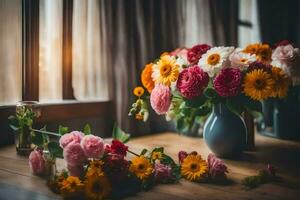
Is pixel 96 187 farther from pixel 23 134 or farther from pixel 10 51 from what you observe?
pixel 10 51

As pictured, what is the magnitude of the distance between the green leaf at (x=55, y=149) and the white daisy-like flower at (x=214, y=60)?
0.50 m

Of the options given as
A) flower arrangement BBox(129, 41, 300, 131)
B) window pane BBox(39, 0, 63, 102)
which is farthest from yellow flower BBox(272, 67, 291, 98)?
window pane BBox(39, 0, 63, 102)

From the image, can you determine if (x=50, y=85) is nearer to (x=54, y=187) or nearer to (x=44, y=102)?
(x=44, y=102)

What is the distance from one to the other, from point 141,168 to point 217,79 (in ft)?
1.21

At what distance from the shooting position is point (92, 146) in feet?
2.80

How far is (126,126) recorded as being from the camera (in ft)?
5.83

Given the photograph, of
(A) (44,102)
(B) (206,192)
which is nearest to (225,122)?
(B) (206,192)

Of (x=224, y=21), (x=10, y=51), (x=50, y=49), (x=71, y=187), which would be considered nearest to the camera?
(x=71, y=187)

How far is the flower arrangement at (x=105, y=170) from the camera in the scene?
32.1 inches

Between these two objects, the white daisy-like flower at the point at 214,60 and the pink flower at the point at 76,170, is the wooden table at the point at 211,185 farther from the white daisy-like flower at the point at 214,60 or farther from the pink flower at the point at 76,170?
the white daisy-like flower at the point at 214,60

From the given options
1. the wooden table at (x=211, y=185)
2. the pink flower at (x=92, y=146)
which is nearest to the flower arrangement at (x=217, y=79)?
the wooden table at (x=211, y=185)

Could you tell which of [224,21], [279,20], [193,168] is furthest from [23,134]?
[279,20]

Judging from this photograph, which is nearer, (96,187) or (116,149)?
(96,187)

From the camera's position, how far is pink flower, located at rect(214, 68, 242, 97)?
1.08 metres
